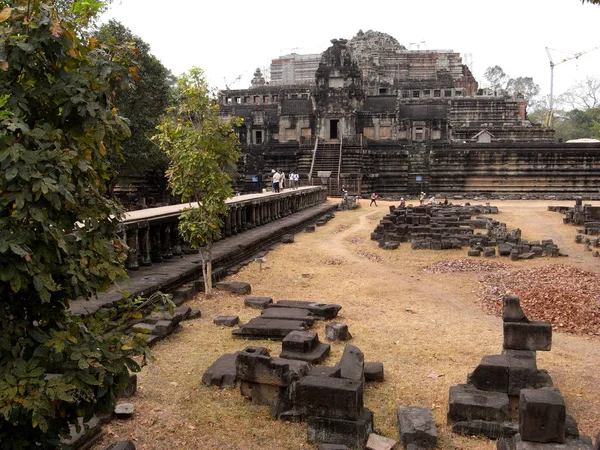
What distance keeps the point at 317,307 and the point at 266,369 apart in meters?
3.29

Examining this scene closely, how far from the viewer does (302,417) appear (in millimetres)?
5113

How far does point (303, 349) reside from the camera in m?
6.57

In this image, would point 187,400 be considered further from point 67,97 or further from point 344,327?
point 67,97

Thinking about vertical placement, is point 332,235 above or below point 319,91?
below

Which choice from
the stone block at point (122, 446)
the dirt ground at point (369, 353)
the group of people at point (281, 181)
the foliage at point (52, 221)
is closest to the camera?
the foliage at point (52, 221)

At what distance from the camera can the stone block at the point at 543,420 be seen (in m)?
4.21

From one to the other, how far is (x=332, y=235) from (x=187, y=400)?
49.6 feet

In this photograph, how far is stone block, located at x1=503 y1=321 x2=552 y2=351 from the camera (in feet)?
19.4

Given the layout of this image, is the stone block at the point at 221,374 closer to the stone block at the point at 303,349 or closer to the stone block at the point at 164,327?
the stone block at the point at 303,349

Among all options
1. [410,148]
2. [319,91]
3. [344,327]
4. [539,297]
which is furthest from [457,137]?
[344,327]

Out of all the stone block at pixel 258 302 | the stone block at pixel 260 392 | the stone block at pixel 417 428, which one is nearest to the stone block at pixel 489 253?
the stone block at pixel 258 302

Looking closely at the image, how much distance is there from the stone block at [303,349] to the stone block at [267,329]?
80 cm

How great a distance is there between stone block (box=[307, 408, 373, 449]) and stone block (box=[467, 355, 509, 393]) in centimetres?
139

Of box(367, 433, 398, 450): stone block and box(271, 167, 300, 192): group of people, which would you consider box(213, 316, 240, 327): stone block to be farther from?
box(271, 167, 300, 192): group of people
